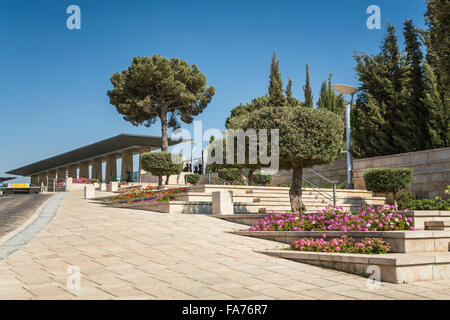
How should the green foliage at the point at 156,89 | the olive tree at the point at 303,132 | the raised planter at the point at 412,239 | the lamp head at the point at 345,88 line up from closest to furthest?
1. the raised planter at the point at 412,239
2. the olive tree at the point at 303,132
3. the lamp head at the point at 345,88
4. the green foliage at the point at 156,89

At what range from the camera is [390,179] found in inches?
586

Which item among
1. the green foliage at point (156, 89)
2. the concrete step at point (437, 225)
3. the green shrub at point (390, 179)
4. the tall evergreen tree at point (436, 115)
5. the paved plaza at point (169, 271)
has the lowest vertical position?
the paved plaza at point (169, 271)

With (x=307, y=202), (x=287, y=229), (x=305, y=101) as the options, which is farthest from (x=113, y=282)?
(x=305, y=101)

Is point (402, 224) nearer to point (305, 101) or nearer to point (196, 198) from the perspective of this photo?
point (196, 198)

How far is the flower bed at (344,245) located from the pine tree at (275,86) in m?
27.6

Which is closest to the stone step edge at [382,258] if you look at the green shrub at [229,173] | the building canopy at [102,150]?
the green shrub at [229,173]

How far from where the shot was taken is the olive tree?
36.3 feet

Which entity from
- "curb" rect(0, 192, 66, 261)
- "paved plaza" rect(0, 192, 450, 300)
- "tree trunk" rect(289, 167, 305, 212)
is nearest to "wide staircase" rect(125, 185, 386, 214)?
"tree trunk" rect(289, 167, 305, 212)

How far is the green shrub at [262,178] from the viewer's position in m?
22.9

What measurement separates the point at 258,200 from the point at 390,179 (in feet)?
17.1

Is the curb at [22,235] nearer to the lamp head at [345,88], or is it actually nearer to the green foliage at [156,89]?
the lamp head at [345,88]

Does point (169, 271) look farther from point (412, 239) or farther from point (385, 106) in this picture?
point (385, 106)

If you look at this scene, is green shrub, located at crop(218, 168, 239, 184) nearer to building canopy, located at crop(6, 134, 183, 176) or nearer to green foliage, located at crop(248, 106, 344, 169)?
green foliage, located at crop(248, 106, 344, 169)

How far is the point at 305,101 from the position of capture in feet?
116
